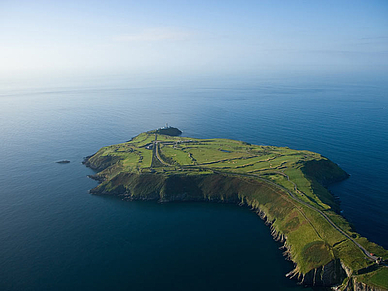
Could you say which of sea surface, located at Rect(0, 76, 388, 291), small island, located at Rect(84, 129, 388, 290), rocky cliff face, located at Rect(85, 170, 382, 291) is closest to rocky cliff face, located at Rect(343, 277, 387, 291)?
small island, located at Rect(84, 129, 388, 290)

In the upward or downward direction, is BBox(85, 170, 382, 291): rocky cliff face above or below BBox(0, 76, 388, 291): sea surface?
above

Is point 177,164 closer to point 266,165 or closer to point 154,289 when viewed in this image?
point 266,165

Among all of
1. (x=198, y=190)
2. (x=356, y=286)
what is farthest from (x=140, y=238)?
(x=356, y=286)

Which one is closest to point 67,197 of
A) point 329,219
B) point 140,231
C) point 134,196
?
point 134,196

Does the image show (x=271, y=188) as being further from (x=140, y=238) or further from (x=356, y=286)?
(x=140, y=238)

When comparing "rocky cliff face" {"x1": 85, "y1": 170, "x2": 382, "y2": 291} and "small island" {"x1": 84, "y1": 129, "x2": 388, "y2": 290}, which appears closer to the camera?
"small island" {"x1": 84, "y1": 129, "x2": 388, "y2": 290}

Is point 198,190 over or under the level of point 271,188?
under

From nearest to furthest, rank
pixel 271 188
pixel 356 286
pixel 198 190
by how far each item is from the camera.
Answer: pixel 356 286 < pixel 271 188 < pixel 198 190

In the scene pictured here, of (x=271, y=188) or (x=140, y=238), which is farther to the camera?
(x=271, y=188)

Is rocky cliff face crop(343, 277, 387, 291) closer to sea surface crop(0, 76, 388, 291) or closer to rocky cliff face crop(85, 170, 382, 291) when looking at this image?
sea surface crop(0, 76, 388, 291)
